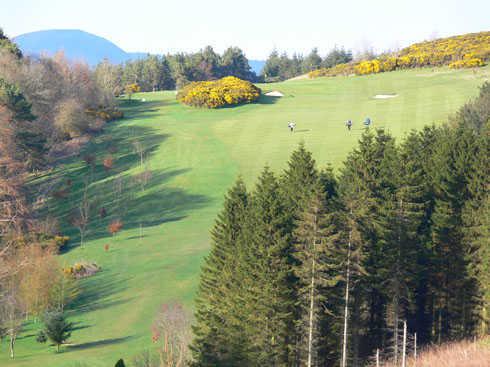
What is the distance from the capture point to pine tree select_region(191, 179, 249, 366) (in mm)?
31891

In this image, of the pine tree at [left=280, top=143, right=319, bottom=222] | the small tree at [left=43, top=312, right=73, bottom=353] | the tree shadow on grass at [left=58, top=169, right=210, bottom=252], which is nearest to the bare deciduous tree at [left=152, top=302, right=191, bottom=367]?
the small tree at [left=43, top=312, right=73, bottom=353]

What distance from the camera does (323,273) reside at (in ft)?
92.9

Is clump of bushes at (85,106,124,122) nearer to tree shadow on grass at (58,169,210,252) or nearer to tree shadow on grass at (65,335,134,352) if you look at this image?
tree shadow on grass at (58,169,210,252)

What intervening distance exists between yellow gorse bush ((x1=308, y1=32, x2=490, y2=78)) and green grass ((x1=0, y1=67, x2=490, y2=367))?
18.3 ft

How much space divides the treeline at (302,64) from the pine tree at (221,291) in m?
150

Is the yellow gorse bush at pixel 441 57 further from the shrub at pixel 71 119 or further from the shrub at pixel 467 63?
the shrub at pixel 71 119

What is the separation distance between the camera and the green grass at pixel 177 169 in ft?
132

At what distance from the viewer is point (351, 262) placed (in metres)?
29.7

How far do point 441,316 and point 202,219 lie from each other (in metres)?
27.2

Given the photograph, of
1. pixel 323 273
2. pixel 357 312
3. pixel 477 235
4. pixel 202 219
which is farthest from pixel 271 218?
pixel 202 219

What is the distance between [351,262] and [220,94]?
7311 centimetres

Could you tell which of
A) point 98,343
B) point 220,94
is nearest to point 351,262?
point 98,343

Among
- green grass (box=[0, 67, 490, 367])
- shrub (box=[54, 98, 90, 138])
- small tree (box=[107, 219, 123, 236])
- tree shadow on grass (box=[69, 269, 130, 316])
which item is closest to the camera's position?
green grass (box=[0, 67, 490, 367])

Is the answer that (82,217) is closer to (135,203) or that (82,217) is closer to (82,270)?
(135,203)
